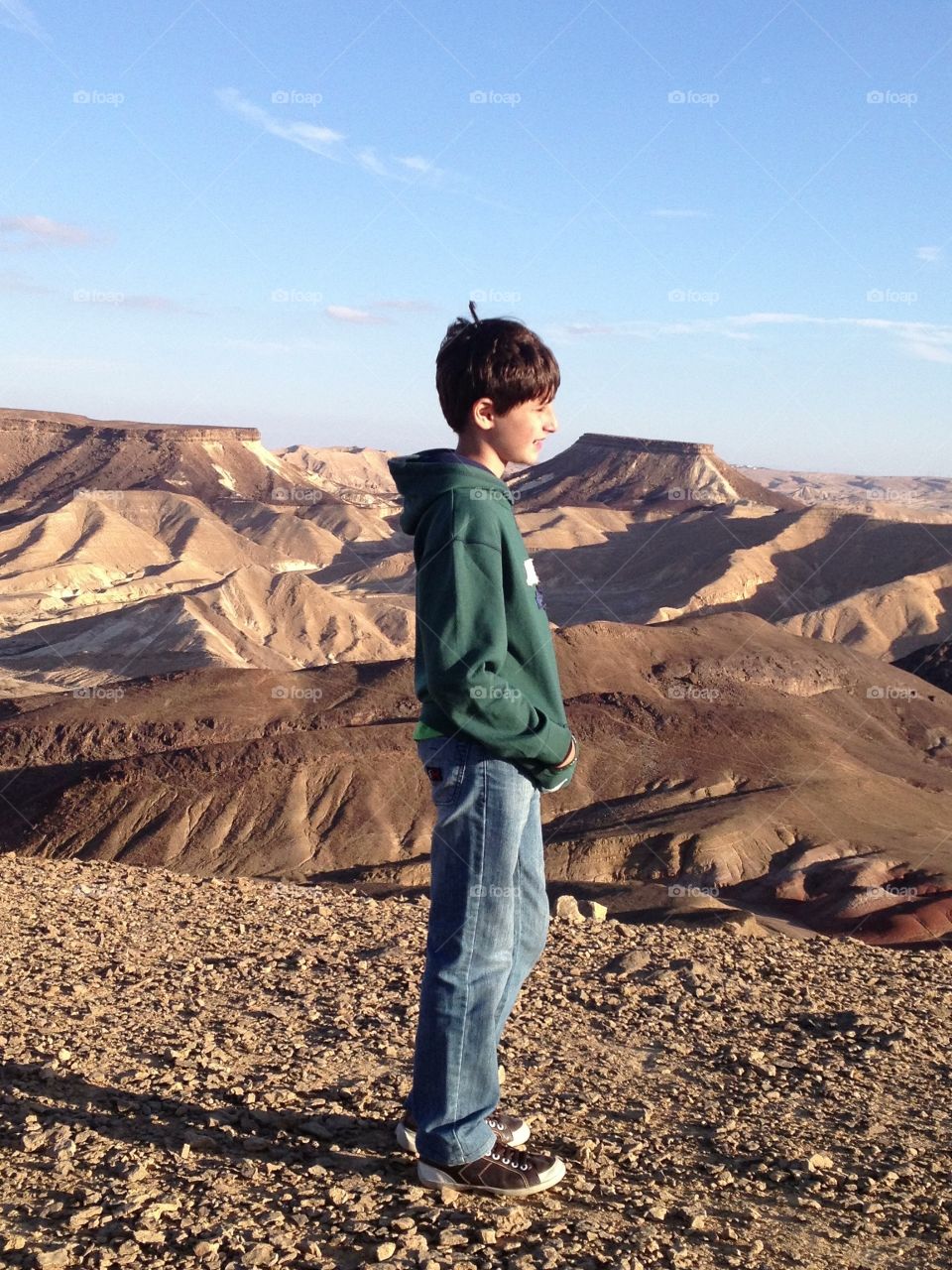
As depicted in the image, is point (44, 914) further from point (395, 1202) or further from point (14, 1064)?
point (395, 1202)

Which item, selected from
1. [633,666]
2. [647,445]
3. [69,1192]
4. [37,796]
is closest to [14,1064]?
[69,1192]

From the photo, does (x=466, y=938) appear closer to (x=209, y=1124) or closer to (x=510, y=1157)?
(x=510, y=1157)

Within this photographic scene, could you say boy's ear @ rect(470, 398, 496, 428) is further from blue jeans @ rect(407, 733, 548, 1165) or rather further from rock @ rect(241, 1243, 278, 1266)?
rock @ rect(241, 1243, 278, 1266)

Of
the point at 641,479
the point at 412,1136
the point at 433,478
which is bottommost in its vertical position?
the point at 412,1136

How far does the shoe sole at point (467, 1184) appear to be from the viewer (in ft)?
12.6

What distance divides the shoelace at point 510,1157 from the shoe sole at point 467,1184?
62mm

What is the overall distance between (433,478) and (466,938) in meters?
1.41

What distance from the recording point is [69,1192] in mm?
3764

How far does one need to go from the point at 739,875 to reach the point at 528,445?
76.7ft

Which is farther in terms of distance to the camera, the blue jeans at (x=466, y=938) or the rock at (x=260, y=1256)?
the blue jeans at (x=466, y=938)

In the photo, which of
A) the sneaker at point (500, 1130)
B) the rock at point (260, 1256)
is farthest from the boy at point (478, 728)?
the rock at point (260, 1256)

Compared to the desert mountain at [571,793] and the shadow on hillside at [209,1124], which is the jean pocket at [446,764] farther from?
the desert mountain at [571,793]

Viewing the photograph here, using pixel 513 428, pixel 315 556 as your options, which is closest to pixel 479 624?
pixel 513 428

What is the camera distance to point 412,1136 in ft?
13.5
